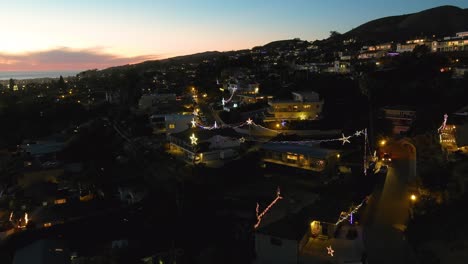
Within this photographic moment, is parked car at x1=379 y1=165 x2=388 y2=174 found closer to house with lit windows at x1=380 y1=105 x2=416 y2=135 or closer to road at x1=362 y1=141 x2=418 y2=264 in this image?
road at x1=362 y1=141 x2=418 y2=264

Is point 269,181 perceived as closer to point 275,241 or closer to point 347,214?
point 347,214

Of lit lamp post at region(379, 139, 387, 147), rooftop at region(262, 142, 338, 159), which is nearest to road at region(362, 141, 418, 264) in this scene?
lit lamp post at region(379, 139, 387, 147)

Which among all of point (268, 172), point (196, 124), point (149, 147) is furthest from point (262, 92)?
point (268, 172)

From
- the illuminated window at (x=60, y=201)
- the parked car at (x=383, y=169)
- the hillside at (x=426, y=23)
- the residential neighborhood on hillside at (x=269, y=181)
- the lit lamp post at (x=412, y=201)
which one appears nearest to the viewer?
the residential neighborhood on hillside at (x=269, y=181)

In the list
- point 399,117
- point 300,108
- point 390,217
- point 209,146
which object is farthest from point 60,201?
point 399,117

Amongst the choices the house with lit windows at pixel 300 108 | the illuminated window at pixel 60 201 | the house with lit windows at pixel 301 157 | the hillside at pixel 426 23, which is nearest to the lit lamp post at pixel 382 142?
the house with lit windows at pixel 301 157

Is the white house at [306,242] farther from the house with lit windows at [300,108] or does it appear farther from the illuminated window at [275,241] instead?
the house with lit windows at [300,108]
